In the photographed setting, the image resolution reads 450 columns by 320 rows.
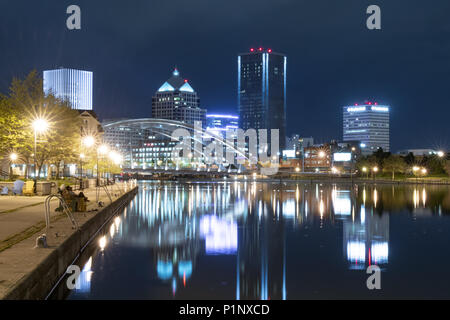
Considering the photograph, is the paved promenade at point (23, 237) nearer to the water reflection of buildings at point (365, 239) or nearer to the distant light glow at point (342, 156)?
the water reflection of buildings at point (365, 239)

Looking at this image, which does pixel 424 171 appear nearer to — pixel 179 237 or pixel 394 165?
pixel 394 165

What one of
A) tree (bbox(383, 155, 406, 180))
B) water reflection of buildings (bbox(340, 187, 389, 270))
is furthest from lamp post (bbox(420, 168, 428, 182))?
water reflection of buildings (bbox(340, 187, 389, 270))

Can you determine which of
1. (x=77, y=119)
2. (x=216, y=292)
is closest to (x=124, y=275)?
(x=216, y=292)

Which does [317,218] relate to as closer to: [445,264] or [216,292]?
[445,264]

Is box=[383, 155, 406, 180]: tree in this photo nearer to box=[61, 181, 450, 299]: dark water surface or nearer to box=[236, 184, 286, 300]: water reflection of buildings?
box=[61, 181, 450, 299]: dark water surface

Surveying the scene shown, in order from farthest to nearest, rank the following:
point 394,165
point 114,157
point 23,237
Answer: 1. point 394,165
2. point 114,157
3. point 23,237

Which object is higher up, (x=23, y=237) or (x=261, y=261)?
(x=23, y=237)

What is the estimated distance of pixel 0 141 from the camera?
37.9 m

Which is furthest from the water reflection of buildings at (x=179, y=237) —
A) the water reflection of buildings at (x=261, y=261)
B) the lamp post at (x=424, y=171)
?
the lamp post at (x=424, y=171)

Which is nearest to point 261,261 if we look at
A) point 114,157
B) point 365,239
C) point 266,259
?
point 266,259

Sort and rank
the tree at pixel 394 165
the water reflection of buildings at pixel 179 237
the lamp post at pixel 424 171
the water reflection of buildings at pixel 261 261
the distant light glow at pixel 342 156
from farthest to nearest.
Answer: the distant light glow at pixel 342 156 < the tree at pixel 394 165 < the lamp post at pixel 424 171 < the water reflection of buildings at pixel 179 237 < the water reflection of buildings at pixel 261 261

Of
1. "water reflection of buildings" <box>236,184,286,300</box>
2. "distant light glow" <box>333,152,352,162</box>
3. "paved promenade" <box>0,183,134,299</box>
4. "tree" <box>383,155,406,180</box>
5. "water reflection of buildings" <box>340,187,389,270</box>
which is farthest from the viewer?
"distant light glow" <box>333,152,352,162</box>

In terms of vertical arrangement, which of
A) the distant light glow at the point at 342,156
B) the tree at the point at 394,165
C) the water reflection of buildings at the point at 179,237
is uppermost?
the distant light glow at the point at 342,156
